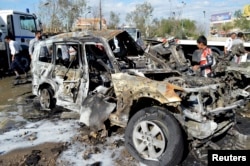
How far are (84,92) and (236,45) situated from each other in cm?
706

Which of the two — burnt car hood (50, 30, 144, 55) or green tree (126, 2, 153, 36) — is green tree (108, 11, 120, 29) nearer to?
green tree (126, 2, 153, 36)

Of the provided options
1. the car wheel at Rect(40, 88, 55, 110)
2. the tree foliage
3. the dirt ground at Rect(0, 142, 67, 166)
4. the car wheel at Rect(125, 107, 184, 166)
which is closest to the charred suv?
the car wheel at Rect(125, 107, 184, 166)

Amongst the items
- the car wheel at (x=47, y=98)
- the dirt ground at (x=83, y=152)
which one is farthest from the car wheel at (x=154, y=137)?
the car wheel at (x=47, y=98)

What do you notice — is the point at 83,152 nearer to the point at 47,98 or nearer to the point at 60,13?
the point at 47,98

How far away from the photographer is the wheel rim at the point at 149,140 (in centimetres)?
382

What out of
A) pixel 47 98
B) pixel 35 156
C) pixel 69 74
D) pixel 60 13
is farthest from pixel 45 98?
pixel 60 13

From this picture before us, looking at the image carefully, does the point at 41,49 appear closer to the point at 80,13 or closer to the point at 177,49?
the point at 177,49

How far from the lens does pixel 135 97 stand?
4.17 m

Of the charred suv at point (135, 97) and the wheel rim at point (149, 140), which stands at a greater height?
the charred suv at point (135, 97)

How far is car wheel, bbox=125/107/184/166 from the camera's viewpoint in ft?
12.2

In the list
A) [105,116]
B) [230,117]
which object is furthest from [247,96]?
[105,116]

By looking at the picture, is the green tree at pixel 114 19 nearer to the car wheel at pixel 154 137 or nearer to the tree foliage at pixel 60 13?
the tree foliage at pixel 60 13

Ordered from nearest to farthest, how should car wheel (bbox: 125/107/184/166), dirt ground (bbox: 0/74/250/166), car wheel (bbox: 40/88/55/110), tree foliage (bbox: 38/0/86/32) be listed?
car wheel (bbox: 125/107/184/166) → dirt ground (bbox: 0/74/250/166) → car wheel (bbox: 40/88/55/110) → tree foliage (bbox: 38/0/86/32)

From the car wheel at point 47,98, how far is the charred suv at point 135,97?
22 cm
